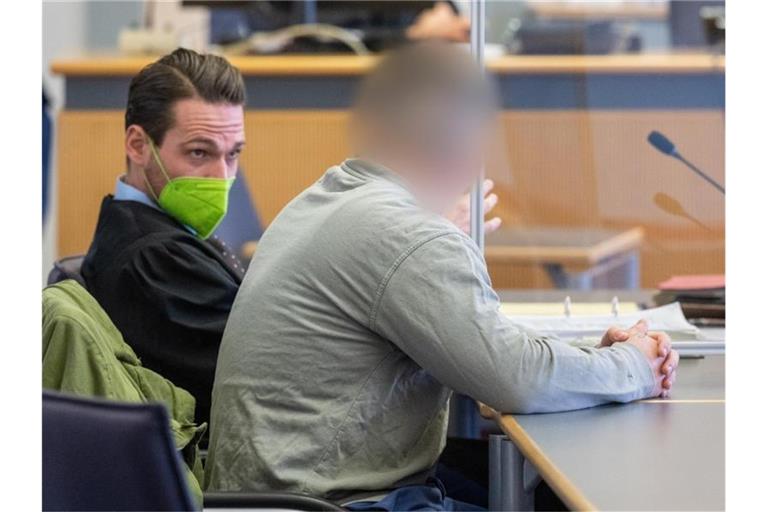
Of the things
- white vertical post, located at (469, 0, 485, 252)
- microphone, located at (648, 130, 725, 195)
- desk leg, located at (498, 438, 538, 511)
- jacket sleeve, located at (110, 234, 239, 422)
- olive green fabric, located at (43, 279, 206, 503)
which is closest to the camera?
olive green fabric, located at (43, 279, 206, 503)

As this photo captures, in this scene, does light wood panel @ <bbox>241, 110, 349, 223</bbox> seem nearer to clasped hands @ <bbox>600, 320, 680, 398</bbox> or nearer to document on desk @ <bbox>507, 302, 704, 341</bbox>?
document on desk @ <bbox>507, 302, 704, 341</bbox>

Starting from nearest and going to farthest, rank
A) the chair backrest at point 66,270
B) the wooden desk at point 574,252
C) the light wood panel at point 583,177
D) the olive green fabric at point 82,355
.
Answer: the olive green fabric at point 82,355, the chair backrest at point 66,270, the light wood panel at point 583,177, the wooden desk at point 574,252

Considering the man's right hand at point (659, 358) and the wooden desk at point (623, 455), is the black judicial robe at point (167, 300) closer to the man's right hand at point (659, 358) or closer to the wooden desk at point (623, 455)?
the wooden desk at point (623, 455)

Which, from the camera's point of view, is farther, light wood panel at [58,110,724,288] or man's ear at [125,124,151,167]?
light wood panel at [58,110,724,288]

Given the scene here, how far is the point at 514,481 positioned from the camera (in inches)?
70.3

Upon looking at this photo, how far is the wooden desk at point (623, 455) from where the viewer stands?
1.30 metres

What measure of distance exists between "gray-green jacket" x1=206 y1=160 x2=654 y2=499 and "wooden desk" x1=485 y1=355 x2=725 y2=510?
0.05 metres

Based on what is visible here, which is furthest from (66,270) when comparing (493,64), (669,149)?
(493,64)

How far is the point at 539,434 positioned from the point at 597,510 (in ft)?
1.10

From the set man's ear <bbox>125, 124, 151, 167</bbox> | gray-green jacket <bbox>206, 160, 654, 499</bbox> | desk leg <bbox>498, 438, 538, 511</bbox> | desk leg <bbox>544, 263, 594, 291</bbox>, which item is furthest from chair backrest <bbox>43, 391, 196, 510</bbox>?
desk leg <bbox>544, 263, 594, 291</bbox>

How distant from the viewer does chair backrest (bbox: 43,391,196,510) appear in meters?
1.24

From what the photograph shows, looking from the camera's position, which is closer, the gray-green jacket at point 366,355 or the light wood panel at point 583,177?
the gray-green jacket at point 366,355

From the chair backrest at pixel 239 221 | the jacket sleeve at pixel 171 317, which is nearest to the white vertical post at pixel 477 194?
the jacket sleeve at pixel 171 317

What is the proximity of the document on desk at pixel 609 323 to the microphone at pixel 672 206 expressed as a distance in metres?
0.65
